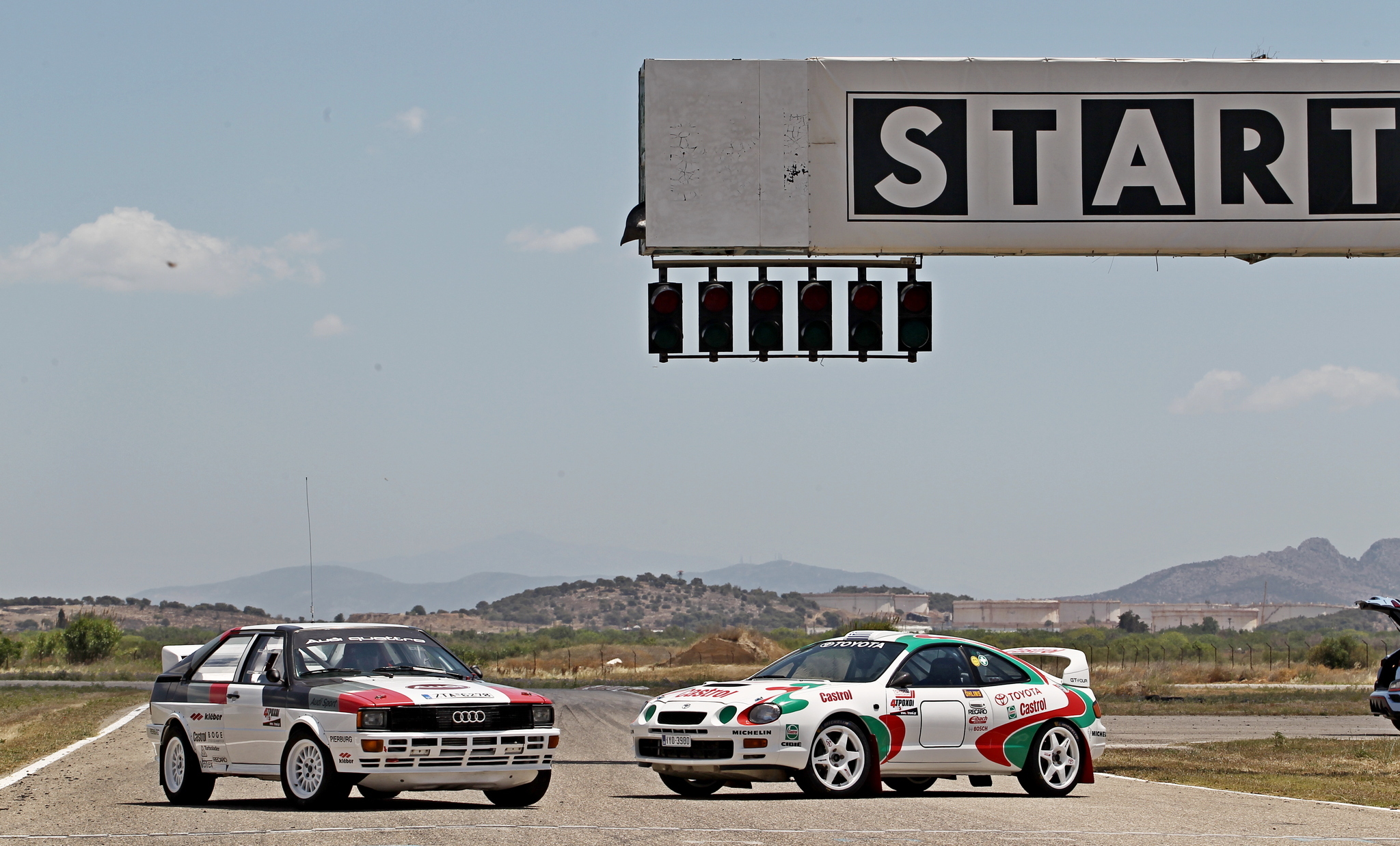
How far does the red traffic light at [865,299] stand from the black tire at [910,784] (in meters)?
4.97

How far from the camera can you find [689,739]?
14336 mm

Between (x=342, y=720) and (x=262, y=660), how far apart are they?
165 cm

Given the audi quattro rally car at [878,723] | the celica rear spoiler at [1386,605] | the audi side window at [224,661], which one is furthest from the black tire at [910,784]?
the celica rear spoiler at [1386,605]

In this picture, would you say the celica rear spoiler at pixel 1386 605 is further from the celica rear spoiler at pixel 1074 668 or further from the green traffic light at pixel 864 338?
the green traffic light at pixel 864 338

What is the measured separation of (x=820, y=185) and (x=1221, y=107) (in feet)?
16.3

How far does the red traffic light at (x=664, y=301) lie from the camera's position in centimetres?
1739

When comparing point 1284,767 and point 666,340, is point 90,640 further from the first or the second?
point 666,340

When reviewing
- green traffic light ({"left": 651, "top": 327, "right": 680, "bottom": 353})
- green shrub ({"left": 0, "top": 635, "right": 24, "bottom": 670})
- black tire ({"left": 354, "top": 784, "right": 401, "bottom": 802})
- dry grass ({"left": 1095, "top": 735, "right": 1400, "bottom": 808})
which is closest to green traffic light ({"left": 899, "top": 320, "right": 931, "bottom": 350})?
green traffic light ({"left": 651, "top": 327, "right": 680, "bottom": 353})

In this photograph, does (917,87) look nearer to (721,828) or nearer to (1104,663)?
(721,828)

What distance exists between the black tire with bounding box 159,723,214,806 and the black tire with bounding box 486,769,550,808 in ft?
8.46

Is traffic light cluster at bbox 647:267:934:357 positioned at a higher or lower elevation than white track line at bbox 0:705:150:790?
higher

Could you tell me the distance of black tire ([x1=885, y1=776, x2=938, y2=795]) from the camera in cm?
1559

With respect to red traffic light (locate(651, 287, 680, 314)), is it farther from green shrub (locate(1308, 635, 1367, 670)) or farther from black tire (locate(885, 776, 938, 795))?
green shrub (locate(1308, 635, 1367, 670))

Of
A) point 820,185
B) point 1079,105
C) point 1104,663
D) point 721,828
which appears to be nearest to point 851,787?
point 721,828
